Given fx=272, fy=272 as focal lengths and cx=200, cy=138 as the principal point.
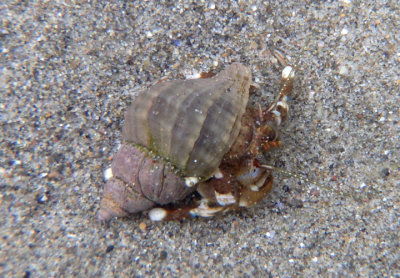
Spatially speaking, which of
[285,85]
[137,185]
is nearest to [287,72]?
[285,85]

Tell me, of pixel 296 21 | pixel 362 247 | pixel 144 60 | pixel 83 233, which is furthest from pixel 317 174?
pixel 83 233

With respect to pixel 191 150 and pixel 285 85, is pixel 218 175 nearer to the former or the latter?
pixel 191 150

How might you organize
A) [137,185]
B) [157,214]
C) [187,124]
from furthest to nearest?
[157,214]
[137,185]
[187,124]

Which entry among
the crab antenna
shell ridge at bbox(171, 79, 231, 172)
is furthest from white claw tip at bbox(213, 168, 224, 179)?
the crab antenna

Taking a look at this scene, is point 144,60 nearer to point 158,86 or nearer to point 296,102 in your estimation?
point 158,86

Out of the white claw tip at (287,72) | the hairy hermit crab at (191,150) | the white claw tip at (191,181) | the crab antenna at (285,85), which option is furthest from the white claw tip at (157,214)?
the white claw tip at (287,72)
